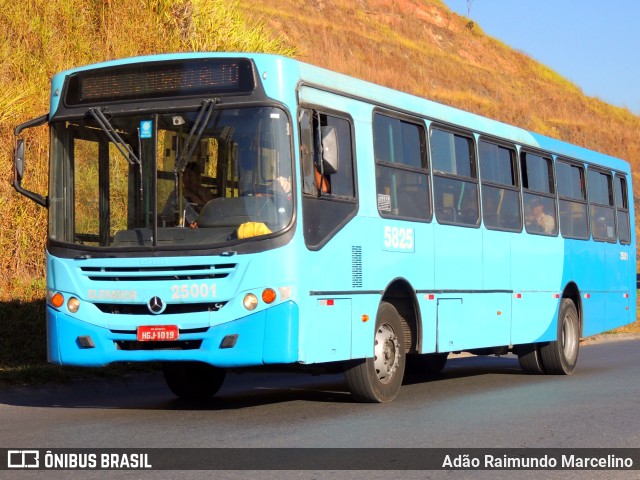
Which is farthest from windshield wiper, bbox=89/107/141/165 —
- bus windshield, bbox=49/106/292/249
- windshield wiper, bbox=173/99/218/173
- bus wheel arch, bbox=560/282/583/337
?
bus wheel arch, bbox=560/282/583/337

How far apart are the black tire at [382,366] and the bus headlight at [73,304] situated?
8.63 feet

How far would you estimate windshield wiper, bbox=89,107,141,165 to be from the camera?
441 inches

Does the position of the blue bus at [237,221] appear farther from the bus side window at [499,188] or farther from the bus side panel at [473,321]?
the bus side window at [499,188]

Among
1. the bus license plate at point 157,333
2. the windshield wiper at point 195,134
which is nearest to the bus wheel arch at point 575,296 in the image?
the windshield wiper at point 195,134

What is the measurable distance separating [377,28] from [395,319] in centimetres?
7003

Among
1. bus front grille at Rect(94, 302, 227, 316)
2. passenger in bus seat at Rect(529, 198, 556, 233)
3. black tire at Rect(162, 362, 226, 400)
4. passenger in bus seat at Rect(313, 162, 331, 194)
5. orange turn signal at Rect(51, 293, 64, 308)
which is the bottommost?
black tire at Rect(162, 362, 226, 400)

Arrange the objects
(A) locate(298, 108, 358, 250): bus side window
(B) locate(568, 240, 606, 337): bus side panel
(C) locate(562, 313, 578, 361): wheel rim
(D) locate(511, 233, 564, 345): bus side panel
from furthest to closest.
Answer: (B) locate(568, 240, 606, 337): bus side panel
(C) locate(562, 313, 578, 361): wheel rim
(D) locate(511, 233, 564, 345): bus side panel
(A) locate(298, 108, 358, 250): bus side window

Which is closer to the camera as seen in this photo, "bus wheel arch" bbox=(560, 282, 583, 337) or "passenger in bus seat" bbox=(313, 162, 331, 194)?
"passenger in bus seat" bbox=(313, 162, 331, 194)

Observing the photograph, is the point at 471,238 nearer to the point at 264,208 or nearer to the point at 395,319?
the point at 395,319

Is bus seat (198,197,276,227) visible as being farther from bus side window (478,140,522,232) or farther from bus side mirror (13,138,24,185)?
bus side window (478,140,522,232)

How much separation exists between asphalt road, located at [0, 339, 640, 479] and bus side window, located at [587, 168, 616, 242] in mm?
3299

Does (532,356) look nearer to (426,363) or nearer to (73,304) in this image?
(426,363)

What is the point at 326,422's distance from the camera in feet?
34.9

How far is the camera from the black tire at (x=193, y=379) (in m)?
12.7
